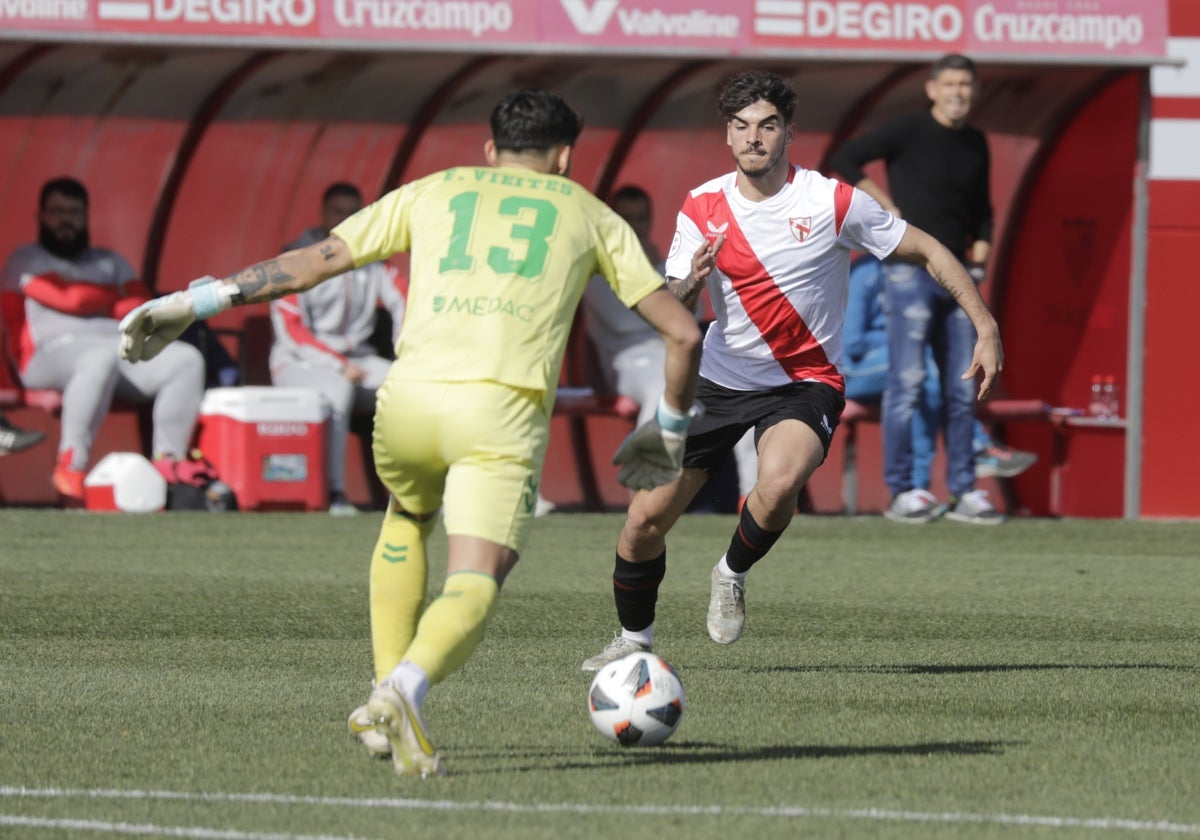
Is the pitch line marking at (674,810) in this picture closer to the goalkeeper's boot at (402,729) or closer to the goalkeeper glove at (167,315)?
the goalkeeper's boot at (402,729)

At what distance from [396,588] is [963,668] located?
96.9 inches

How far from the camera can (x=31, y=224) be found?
14.2 metres

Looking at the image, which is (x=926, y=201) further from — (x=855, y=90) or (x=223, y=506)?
(x=223, y=506)

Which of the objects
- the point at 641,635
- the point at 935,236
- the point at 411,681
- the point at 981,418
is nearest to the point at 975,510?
the point at 981,418

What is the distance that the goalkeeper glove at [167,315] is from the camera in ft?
17.7

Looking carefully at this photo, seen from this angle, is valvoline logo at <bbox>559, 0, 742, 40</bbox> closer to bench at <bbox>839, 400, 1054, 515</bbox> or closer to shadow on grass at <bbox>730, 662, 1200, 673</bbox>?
bench at <bbox>839, 400, 1054, 515</bbox>

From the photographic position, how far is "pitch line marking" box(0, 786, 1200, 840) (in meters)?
4.80

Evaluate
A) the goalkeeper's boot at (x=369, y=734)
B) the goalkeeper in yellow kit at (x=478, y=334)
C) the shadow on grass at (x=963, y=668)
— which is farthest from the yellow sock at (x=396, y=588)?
the shadow on grass at (x=963, y=668)

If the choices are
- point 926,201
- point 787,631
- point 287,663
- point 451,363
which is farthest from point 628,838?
point 926,201

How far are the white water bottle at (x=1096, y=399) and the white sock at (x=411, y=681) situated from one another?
1024 centimetres

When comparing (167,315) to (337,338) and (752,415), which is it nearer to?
(752,415)

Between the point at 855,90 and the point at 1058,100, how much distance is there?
134 cm

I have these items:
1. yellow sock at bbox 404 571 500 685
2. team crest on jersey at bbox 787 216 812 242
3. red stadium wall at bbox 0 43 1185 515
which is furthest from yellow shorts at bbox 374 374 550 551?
red stadium wall at bbox 0 43 1185 515

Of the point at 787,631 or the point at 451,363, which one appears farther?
the point at 787,631
